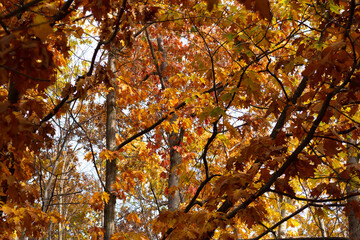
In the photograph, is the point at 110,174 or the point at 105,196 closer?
the point at 105,196

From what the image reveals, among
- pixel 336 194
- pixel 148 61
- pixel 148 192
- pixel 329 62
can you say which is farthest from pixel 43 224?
pixel 148 192

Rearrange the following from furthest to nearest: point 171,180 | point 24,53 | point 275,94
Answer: point 171,180, point 275,94, point 24,53

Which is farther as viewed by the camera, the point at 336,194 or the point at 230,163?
Answer: the point at 230,163

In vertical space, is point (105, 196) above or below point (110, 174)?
below

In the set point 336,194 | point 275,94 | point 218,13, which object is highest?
point 218,13

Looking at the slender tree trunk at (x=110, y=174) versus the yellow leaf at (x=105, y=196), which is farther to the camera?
the slender tree trunk at (x=110, y=174)

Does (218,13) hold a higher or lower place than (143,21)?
higher

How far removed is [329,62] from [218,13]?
265 cm

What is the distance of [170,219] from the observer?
3344 millimetres

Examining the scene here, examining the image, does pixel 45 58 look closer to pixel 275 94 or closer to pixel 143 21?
pixel 143 21

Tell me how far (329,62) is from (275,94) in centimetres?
94

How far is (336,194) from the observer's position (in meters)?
2.93

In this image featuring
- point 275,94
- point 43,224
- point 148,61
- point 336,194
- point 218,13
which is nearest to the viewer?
point 336,194

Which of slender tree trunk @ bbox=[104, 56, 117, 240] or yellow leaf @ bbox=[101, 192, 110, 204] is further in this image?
slender tree trunk @ bbox=[104, 56, 117, 240]
